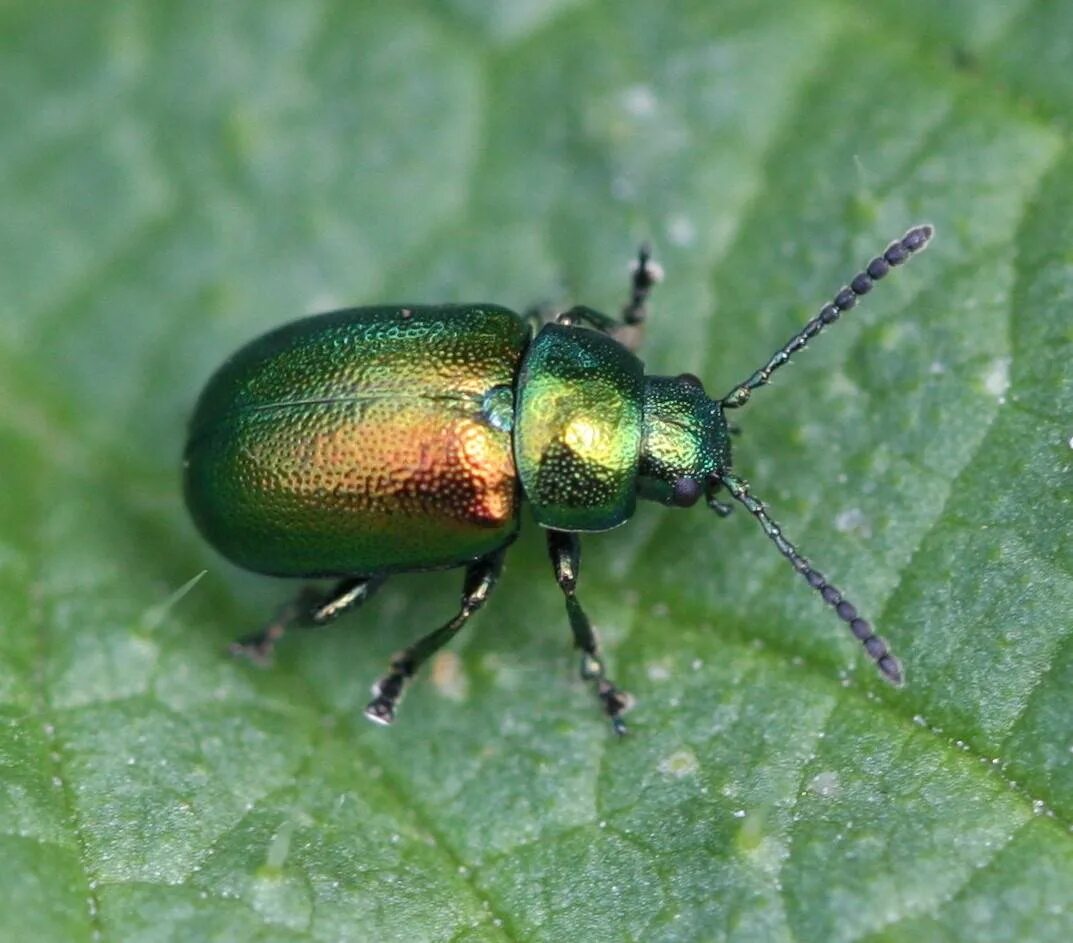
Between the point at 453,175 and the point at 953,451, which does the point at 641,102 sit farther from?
the point at 953,451

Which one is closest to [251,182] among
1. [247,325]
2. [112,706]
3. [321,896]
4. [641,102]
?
[247,325]

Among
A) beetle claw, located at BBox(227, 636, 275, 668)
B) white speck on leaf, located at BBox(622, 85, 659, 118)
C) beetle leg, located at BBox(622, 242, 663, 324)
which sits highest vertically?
white speck on leaf, located at BBox(622, 85, 659, 118)

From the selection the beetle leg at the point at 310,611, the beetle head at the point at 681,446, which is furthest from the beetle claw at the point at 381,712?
the beetle head at the point at 681,446

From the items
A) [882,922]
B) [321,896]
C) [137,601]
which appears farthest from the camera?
[137,601]

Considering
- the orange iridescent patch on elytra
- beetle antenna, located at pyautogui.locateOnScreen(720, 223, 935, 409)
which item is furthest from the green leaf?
the orange iridescent patch on elytra

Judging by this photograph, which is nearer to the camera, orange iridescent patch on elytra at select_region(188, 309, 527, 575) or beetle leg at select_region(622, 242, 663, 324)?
orange iridescent patch on elytra at select_region(188, 309, 527, 575)

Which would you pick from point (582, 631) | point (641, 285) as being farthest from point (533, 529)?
point (641, 285)

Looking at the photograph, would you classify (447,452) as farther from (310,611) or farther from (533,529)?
(310,611)

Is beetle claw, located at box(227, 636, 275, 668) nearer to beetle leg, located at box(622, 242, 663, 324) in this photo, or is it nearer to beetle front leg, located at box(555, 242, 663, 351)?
beetle front leg, located at box(555, 242, 663, 351)
